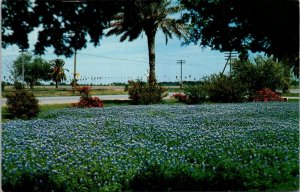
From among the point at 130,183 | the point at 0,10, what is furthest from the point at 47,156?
the point at 0,10

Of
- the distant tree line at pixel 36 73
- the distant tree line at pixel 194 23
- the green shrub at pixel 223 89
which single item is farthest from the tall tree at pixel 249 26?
the green shrub at pixel 223 89

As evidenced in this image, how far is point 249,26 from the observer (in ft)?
8.60

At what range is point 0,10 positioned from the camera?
2.77m

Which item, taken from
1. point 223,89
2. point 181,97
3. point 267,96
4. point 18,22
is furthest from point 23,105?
point 223,89

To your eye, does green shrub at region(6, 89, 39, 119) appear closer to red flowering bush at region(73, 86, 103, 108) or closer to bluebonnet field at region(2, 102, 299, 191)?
bluebonnet field at region(2, 102, 299, 191)

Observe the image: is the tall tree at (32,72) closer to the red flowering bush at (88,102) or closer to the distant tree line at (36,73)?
the distant tree line at (36,73)

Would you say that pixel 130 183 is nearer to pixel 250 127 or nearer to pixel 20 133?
pixel 20 133

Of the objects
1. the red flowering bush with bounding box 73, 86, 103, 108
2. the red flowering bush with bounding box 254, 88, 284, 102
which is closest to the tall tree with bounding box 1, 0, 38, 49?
the red flowering bush with bounding box 73, 86, 103, 108

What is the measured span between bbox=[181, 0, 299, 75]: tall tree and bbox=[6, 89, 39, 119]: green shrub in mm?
6698

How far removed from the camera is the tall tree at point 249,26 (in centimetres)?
253

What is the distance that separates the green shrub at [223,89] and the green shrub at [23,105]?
783 cm

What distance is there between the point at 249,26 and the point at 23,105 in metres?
7.23

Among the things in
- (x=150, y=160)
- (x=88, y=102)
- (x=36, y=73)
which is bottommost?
(x=150, y=160)

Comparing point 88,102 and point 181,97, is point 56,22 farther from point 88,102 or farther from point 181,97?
point 181,97
